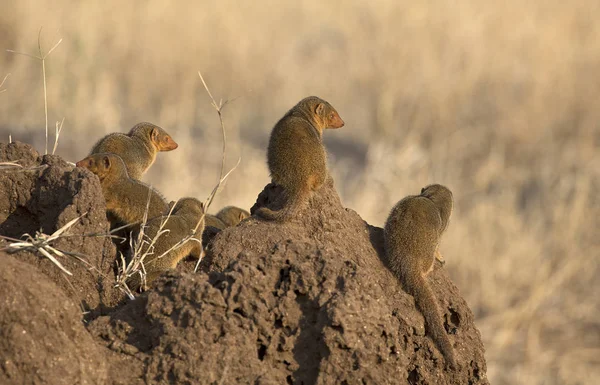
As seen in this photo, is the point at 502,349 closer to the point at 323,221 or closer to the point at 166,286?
the point at 323,221

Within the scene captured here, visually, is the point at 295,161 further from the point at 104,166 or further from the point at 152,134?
the point at 152,134

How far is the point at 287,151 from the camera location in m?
5.08

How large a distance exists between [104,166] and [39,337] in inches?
73.7

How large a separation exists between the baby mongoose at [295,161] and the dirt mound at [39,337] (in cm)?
153

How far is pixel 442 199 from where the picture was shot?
206 inches

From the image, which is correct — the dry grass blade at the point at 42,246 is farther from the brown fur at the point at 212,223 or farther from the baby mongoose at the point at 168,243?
the brown fur at the point at 212,223

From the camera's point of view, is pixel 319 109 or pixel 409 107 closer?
pixel 319 109

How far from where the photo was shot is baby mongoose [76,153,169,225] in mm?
4812

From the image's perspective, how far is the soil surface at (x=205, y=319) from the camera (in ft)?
10.2

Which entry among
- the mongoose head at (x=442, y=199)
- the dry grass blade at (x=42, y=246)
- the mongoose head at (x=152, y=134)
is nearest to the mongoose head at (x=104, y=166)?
the dry grass blade at (x=42, y=246)

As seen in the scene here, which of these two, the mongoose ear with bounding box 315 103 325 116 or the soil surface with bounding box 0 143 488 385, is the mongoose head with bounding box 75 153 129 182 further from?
the mongoose ear with bounding box 315 103 325 116

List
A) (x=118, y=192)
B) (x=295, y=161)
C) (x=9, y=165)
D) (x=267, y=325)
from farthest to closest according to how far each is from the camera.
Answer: (x=295, y=161)
(x=118, y=192)
(x=9, y=165)
(x=267, y=325)

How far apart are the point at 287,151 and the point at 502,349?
21.6ft

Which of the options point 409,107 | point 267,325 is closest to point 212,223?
point 267,325
